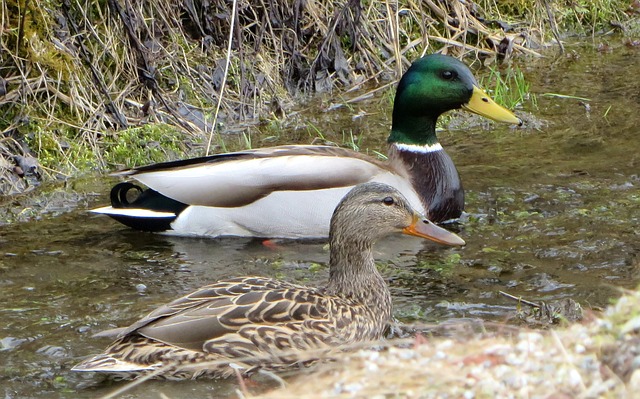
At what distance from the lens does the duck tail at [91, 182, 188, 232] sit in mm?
7656

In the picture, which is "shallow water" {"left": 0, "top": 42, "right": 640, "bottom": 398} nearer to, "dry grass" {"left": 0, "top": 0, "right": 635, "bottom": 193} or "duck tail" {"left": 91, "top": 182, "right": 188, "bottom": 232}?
"duck tail" {"left": 91, "top": 182, "right": 188, "bottom": 232}

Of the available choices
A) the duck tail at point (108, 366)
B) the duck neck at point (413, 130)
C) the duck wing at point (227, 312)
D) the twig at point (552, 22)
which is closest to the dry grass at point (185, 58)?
the twig at point (552, 22)

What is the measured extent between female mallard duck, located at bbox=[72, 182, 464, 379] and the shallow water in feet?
0.44

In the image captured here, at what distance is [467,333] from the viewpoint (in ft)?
15.7

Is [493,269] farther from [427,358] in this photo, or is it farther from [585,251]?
[427,358]

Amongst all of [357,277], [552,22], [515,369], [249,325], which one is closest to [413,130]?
[357,277]

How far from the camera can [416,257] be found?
725 cm

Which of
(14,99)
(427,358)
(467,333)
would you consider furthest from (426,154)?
(427,358)

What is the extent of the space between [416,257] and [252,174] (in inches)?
49.9

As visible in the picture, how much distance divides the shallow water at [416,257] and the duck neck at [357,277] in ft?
0.85

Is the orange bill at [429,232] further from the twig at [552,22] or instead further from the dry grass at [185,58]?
the twig at [552,22]

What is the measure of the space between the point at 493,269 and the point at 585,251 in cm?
58

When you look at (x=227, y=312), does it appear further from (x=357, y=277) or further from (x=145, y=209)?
(x=145, y=209)

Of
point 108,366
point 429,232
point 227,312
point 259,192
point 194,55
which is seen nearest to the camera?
point 108,366
